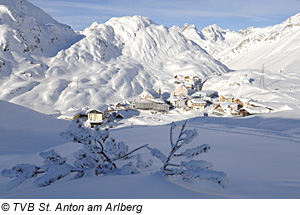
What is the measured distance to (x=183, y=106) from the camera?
5359 centimetres

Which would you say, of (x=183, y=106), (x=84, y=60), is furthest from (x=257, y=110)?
(x=84, y=60)

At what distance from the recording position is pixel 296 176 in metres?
3.73

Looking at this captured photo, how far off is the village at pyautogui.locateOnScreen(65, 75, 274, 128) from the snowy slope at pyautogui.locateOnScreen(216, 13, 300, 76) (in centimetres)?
7502

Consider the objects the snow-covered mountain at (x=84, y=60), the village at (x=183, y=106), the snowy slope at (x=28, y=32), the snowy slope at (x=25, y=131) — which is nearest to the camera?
the snowy slope at (x=25, y=131)

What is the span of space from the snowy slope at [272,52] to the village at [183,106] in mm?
75018

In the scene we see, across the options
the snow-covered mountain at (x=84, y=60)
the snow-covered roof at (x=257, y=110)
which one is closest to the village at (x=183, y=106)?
the snow-covered roof at (x=257, y=110)

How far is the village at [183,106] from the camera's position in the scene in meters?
37.5

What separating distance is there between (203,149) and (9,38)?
100398 millimetres

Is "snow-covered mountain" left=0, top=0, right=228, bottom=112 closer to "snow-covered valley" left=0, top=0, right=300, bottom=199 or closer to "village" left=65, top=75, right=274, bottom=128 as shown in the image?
"snow-covered valley" left=0, top=0, right=300, bottom=199

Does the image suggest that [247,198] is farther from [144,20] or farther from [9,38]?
[144,20]

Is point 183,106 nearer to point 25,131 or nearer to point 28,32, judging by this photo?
point 25,131

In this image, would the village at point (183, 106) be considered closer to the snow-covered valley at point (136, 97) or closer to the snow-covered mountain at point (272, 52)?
the snow-covered valley at point (136, 97)

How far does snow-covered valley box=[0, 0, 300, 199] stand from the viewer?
2785 millimetres
